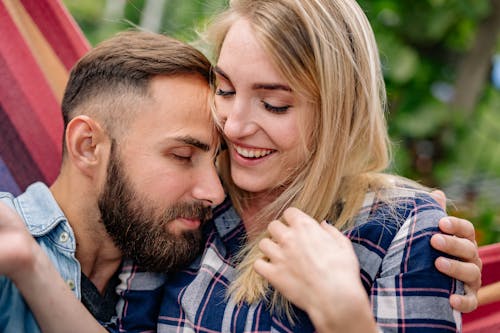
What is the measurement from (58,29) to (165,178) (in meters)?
0.72

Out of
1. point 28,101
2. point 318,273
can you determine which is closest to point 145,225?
point 318,273

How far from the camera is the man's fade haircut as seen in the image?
1531mm

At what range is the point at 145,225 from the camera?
1.50 meters

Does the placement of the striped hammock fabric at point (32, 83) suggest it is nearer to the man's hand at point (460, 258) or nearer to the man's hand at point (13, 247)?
the man's hand at point (13, 247)

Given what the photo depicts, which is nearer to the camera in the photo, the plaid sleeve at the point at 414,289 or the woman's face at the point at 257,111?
the plaid sleeve at the point at 414,289

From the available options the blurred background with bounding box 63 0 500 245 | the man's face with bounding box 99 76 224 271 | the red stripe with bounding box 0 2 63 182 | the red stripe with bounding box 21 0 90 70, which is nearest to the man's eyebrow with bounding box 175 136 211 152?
the man's face with bounding box 99 76 224 271

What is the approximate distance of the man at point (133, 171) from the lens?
58.9 inches

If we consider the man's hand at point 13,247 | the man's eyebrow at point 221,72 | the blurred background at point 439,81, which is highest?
the man's eyebrow at point 221,72

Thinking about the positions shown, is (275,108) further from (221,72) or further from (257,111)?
(221,72)

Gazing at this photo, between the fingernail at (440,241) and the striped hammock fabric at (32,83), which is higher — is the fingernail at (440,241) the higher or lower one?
the lower one

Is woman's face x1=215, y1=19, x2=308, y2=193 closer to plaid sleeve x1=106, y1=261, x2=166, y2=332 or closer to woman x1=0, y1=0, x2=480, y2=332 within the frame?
woman x1=0, y1=0, x2=480, y2=332

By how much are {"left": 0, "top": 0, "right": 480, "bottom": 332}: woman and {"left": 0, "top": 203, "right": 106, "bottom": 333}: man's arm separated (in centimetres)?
20

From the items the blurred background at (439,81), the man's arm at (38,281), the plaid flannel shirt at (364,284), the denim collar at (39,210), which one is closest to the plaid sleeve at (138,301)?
the plaid flannel shirt at (364,284)

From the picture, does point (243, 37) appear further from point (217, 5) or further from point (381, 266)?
point (381, 266)
